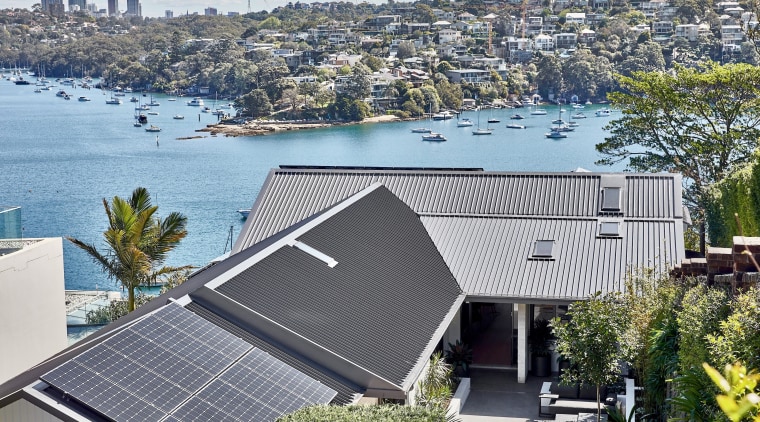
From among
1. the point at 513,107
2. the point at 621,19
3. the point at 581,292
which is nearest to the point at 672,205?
the point at 581,292

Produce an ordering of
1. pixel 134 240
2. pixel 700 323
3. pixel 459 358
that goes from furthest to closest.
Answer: pixel 134 240 → pixel 459 358 → pixel 700 323

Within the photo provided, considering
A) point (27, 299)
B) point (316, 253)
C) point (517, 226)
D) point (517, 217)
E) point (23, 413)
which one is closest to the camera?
point (23, 413)

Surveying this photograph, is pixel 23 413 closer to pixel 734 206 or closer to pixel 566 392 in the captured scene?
pixel 566 392

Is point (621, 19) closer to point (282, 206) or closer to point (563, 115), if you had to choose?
point (563, 115)

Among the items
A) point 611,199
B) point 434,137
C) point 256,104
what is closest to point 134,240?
point 611,199

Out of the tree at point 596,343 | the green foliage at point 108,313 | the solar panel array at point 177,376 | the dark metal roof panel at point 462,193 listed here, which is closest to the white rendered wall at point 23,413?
the solar panel array at point 177,376

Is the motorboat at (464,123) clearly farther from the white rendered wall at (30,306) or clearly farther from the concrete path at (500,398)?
the white rendered wall at (30,306)

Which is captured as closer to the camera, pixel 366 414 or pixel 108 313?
pixel 366 414
